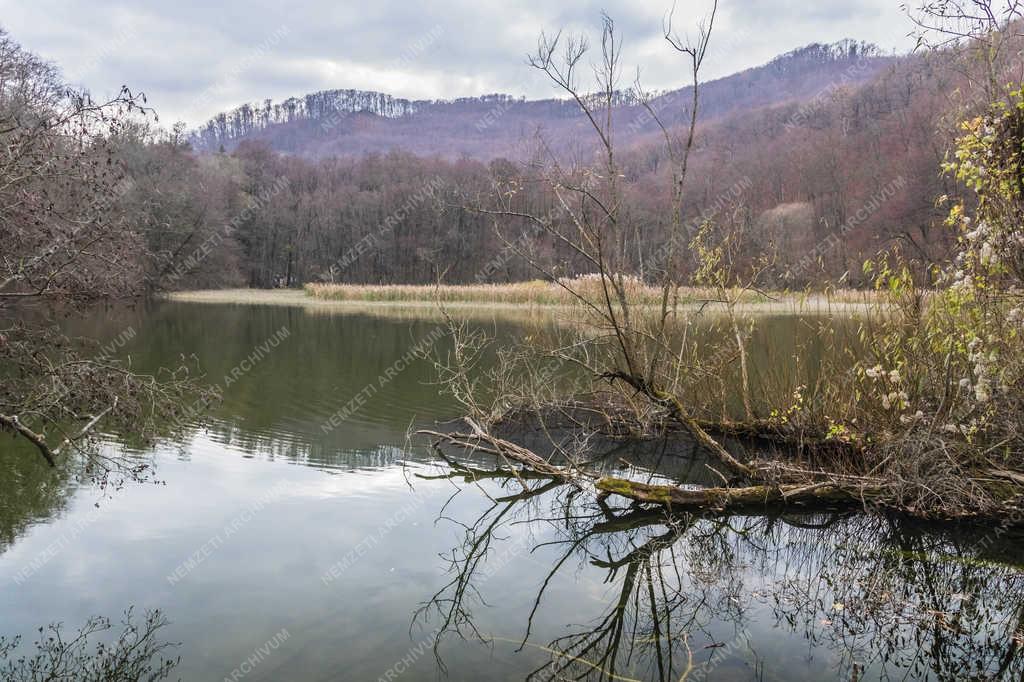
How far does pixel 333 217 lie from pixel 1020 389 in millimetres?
56284

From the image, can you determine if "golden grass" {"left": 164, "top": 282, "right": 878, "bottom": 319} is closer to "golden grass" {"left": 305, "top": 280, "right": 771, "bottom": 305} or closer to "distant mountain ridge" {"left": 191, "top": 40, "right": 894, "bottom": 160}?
"golden grass" {"left": 305, "top": 280, "right": 771, "bottom": 305}

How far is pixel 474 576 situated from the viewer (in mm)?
5582

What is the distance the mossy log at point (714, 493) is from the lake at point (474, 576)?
0.18 m

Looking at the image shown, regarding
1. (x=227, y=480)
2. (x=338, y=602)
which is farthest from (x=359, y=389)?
(x=338, y=602)

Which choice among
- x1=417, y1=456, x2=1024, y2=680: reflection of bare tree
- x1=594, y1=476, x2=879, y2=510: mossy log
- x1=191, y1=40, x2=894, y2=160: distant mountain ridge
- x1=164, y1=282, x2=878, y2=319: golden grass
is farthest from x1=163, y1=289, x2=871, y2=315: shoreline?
x1=191, y1=40, x2=894, y2=160: distant mountain ridge

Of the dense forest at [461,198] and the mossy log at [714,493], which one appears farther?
the dense forest at [461,198]

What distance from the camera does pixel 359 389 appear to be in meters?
13.0

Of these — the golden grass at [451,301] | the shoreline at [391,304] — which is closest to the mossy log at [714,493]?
the shoreline at [391,304]

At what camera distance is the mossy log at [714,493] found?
671 centimetres

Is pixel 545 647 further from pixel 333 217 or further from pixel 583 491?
pixel 333 217

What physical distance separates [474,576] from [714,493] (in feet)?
7.94

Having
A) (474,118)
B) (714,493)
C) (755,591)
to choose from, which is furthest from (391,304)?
(474,118)

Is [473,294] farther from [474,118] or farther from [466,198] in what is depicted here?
[474,118]

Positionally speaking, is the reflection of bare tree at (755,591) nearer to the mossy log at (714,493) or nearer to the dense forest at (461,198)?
the mossy log at (714,493)
